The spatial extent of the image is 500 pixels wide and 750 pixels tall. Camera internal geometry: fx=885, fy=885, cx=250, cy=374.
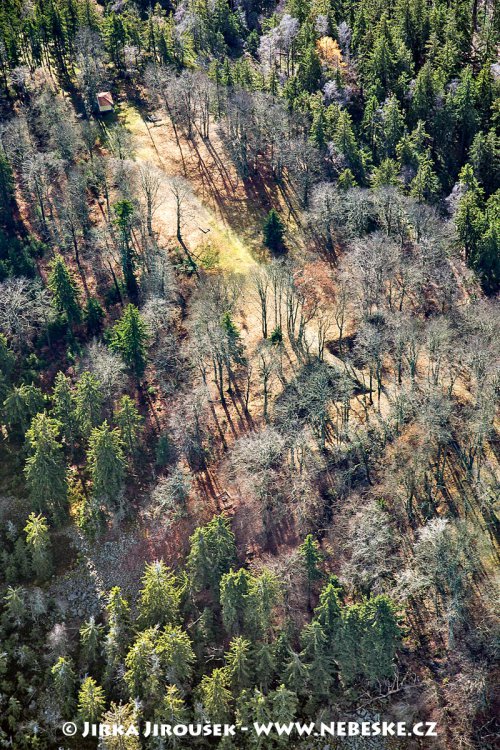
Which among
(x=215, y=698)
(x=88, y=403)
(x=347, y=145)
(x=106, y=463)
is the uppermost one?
(x=347, y=145)

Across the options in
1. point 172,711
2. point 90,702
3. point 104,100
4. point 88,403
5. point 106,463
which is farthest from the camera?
point 104,100

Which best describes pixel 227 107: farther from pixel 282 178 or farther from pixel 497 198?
pixel 497 198

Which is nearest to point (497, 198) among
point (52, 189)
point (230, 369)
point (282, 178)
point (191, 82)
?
point (282, 178)

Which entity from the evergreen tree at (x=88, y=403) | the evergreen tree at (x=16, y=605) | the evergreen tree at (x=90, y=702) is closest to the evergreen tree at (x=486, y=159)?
the evergreen tree at (x=88, y=403)

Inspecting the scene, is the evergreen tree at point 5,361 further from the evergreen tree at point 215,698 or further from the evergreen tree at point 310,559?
the evergreen tree at point 215,698

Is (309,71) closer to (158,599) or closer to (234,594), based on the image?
(234,594)

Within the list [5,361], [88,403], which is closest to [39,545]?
[88,403]

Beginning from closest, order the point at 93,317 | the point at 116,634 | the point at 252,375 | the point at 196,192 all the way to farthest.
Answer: the point at 116,634 < the point at 252,375 < the point at 93,317 < the point at 196,192
